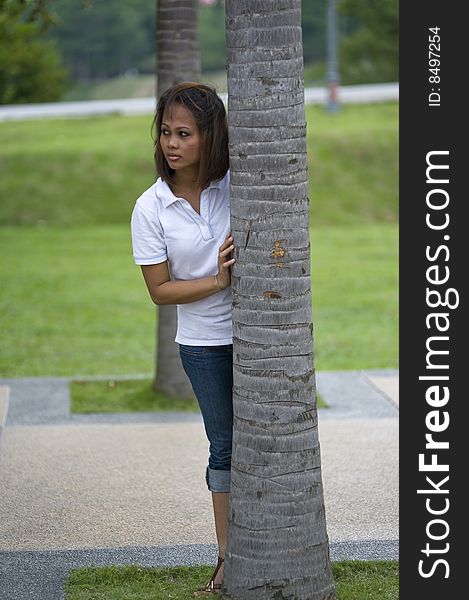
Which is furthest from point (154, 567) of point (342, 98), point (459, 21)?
point (342, 98)

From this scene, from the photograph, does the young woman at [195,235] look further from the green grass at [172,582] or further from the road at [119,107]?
the road at [119,107]

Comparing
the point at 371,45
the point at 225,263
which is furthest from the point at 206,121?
the point at 371,45

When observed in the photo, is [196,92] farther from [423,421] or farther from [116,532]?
[116,532]

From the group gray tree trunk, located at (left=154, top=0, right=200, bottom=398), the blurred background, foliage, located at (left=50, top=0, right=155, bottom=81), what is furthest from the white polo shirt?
foliage, located at (left=50, top=0, right=155, bottom=81)

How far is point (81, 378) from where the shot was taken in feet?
29.6

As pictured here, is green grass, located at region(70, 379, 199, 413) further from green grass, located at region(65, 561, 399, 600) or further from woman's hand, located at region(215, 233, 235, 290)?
woman's hand, located at region(215, 233, 235, 290)

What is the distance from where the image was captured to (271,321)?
3889mm

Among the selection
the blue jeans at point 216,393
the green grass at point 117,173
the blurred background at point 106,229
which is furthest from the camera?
the green grass at point 117,173

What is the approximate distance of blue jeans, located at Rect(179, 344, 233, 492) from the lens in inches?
162

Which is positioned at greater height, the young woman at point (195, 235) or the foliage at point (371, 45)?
the foliage at point (371, 45)

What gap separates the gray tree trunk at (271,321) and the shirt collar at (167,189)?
0.75ft

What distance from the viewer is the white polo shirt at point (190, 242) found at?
3998 millimetres

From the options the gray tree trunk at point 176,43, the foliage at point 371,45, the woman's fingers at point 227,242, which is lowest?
the woman's fingers at point 227,242

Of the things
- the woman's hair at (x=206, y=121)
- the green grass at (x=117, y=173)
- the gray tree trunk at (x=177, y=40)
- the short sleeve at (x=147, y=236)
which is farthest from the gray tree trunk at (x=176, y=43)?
the green grass at (x=117, y=173)
